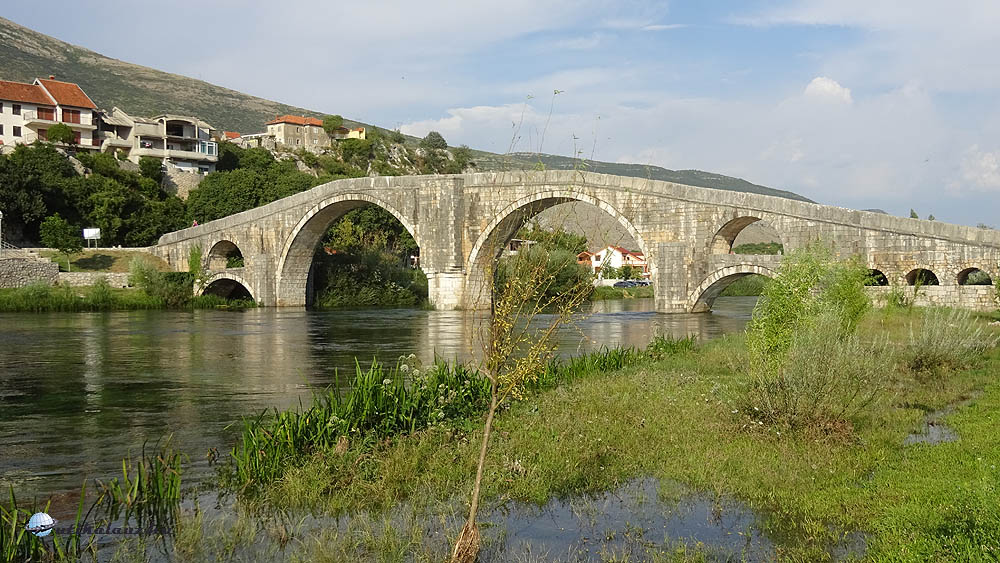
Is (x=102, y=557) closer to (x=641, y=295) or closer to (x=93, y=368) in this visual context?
(x=93, y=368)

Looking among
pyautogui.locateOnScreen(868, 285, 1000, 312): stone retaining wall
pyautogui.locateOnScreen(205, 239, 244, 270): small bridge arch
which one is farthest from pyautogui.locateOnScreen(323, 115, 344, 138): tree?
pyautogui.locateOnScreen(868, 285, 1000, 312): stone retaining wall

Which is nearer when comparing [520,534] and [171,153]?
[520,534]

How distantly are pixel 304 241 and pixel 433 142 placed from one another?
48.7 metres

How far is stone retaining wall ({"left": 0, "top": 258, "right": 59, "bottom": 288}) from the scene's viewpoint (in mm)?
31734

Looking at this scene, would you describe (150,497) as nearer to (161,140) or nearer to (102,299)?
(102,299)

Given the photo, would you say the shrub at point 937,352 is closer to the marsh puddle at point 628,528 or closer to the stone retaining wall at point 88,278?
the marsh puddle at point 628,528

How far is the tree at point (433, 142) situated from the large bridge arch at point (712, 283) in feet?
191

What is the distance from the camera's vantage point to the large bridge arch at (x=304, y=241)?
34344 millimetres

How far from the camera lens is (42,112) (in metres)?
54.1

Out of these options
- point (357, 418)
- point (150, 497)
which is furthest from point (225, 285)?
point (150, 497)

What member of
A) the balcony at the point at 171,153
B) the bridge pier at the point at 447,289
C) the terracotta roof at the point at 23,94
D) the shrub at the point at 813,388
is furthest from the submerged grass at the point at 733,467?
the terracotta roof at the point at 23,94

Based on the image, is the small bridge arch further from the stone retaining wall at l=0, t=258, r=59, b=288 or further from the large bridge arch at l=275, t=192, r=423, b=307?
the stone retaining wall at l=0, t=258, r=59, b=288

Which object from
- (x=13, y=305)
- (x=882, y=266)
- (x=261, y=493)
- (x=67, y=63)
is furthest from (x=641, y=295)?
(x=67, y=63)

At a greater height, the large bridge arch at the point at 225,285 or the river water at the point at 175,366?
the large bridge arch at the point at 225,285
